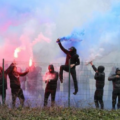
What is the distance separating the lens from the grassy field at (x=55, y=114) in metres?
9.07

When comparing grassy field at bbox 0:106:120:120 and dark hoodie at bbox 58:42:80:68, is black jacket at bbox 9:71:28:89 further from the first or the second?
grassy field at bbox 0:106:120:120

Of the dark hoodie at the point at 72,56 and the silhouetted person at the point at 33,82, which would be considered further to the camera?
the dark hoodie at the point at 72,56

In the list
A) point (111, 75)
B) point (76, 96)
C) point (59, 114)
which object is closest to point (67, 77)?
point (76, 96)

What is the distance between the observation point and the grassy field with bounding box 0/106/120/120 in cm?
907

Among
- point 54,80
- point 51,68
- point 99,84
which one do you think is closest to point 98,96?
point 99,84

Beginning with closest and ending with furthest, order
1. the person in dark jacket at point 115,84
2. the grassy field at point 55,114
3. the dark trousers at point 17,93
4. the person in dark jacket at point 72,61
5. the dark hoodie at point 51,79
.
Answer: the grassy field at point 55,114, the dark trousers at point 17,93, the person in dark jacket at point 115,84, the dark hoodie at point 51,79, the person in dark jacket at point 72,61

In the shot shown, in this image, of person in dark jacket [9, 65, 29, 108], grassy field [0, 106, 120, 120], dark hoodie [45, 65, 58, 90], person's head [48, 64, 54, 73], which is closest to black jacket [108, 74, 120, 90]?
grassy field [0, 106, 120, 120]

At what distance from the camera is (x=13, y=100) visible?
1151cm

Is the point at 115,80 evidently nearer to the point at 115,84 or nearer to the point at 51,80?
the point at 115,84

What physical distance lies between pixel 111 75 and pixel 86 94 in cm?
112

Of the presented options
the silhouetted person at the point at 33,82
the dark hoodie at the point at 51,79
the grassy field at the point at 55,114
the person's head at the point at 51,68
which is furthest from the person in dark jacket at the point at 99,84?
the silhouetted person at the point at 33,82

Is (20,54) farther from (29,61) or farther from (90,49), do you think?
(90,49)

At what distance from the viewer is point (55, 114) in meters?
9.64

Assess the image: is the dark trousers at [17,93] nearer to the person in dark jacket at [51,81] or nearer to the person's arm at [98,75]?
the person in dark jacket at [51,81]
